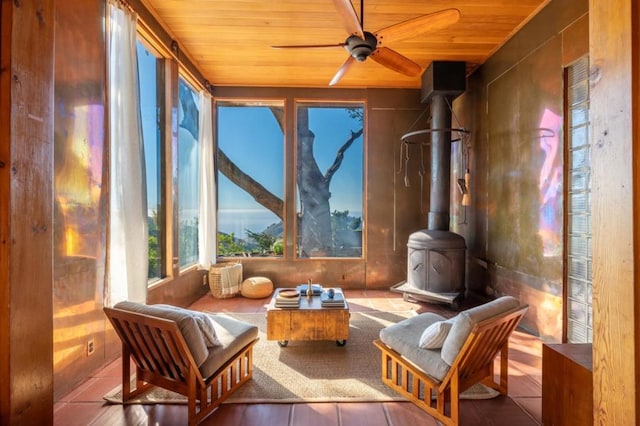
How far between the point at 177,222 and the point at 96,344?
1668mm

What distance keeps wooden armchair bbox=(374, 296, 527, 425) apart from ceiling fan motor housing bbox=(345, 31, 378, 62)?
87.0 inches

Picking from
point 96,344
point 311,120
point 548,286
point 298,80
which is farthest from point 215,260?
point 548,286

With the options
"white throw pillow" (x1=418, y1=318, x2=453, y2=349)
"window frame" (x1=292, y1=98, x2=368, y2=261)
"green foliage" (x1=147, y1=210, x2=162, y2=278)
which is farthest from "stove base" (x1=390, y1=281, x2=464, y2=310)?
"green foliage" (x1=147, y1=210, x2=162, y2=278)

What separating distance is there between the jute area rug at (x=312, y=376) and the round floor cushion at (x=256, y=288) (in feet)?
4.44

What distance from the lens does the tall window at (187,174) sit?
160 inches

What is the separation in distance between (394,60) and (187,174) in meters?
3.00

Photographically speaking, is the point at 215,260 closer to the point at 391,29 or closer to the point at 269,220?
the point at 269,220

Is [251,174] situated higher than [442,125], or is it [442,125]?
[442,125]

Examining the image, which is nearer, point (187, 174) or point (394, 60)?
point (394, 60)

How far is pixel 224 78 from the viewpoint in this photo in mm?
4855

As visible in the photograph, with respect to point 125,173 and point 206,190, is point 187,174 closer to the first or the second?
point 206,190

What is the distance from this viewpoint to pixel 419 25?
260cm

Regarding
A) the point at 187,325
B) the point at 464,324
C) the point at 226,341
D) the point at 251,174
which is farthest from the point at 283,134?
the point at 464,324

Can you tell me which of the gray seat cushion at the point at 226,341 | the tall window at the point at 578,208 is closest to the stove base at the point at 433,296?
the tall window at the point at 578,208
